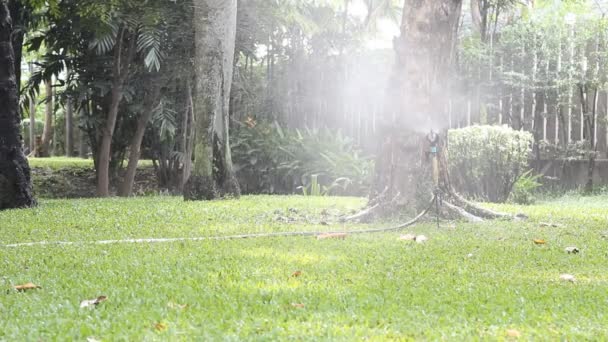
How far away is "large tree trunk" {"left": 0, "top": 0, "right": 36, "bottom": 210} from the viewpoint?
908cm

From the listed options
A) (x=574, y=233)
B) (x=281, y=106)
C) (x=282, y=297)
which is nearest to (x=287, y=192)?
(x=281, y=106)

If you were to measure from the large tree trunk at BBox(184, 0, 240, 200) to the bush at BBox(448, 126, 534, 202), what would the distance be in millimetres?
3380

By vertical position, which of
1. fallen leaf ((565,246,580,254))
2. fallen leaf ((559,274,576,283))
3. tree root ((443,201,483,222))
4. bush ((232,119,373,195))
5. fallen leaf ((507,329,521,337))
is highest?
bush ((232,119,373,195))

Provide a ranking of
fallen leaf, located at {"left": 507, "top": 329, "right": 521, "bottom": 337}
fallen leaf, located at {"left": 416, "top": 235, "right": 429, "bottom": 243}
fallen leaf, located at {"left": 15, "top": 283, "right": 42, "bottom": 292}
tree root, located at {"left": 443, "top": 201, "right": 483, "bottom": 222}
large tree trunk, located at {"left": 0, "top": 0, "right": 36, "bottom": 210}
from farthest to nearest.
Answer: large tree trunk, located at {"left": 0, "top": 0, "right": 36, "bottom": 210}, tree root, located at {"left": 443, "top": 201, "right": 483, "bottom": 222}, fallen leaf, located at {"left": 416, "top": 235, "right": 429, "bottom": 243}, fallen leaf, located at {"left": 15, "top": 283, "right": 42, "bottom": 292}, fallen leaf, located at {"left": 507, "top": 329, "right": 521, "bottom": 337}

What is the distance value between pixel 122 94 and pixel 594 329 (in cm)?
1112

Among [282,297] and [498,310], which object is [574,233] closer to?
[498,310]

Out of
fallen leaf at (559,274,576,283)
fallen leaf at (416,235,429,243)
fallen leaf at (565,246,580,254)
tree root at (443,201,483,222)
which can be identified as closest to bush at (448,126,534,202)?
tree root at (443,201,483,222)

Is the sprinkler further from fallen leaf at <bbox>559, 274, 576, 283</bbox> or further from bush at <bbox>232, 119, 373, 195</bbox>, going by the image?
bush at <bbox>232, 119, 373, 195</bbox>

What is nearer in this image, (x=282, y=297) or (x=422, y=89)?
(x=282, y=297)

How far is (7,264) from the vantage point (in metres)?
4.68

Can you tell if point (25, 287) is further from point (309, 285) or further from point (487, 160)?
point (487, 160)

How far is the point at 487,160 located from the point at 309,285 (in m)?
7.35

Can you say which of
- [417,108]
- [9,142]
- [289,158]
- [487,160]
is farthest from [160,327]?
[289,158]

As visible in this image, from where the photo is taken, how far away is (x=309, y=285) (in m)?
3.84
